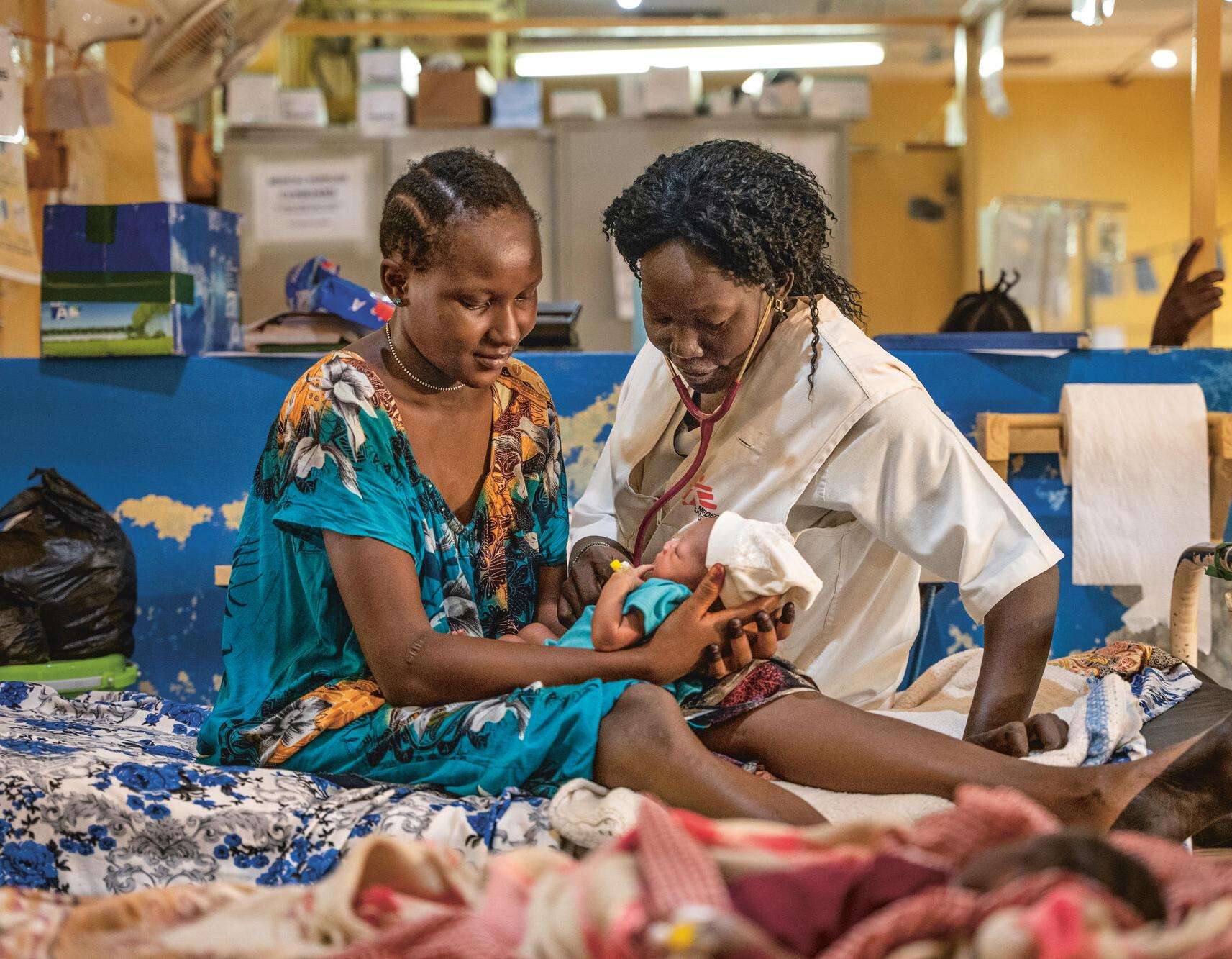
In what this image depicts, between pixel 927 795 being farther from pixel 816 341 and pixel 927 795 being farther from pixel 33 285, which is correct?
pixel 33 285

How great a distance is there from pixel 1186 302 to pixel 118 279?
2.70m

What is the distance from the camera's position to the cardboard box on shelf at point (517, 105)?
17.7 ft

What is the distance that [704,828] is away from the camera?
111 centimetres

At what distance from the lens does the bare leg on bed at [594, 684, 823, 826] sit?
1.59 metres

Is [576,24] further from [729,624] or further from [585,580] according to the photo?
[729,624]

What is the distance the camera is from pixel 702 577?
188 cm

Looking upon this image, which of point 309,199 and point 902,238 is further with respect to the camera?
point 902,238

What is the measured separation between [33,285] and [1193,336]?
380 cm

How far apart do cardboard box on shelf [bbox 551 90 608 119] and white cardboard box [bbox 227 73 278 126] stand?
128 cm

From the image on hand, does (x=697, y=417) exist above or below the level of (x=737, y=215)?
below

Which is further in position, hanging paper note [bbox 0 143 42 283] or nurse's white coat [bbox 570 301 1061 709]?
hanging paper note [bbox 0 143 42 283]

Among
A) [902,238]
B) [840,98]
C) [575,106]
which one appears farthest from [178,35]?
[902,238]

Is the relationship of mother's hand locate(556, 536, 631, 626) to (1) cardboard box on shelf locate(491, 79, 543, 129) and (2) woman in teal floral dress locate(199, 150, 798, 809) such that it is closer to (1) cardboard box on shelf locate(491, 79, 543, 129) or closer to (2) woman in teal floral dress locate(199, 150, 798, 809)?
(2) woman in teal floral dress locate(199, 150, 798, 809)

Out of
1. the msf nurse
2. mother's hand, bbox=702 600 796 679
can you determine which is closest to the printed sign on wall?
the msf nurse
